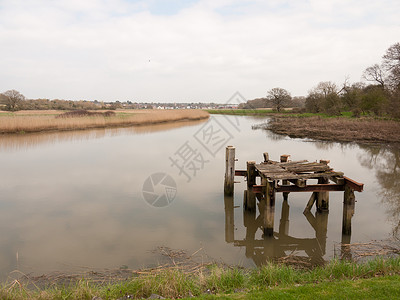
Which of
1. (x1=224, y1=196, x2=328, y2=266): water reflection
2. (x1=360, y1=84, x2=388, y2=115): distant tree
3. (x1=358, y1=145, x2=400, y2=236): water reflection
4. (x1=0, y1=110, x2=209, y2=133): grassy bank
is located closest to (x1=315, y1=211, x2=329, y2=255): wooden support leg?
(x1=224, y1=196, x2=328, y2=266): water reflection

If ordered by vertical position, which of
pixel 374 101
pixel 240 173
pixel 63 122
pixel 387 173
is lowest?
pixel 387 173

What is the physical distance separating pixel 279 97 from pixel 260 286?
7037cm

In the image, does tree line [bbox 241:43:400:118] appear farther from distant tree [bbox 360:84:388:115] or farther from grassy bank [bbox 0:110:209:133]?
grassy bank [bbox 0:110:209:133]

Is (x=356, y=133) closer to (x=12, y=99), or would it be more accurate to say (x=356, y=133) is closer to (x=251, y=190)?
(x=251, y=190)

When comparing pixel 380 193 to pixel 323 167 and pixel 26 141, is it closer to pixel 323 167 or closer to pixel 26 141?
pixel 323 167

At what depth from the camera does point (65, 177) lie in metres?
11.8

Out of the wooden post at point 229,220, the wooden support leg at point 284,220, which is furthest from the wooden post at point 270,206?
the wooden post at point 229,220

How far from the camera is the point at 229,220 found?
24.7ft

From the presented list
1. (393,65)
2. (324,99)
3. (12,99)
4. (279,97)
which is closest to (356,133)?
(393,65)

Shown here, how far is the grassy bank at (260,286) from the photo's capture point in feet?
11.8

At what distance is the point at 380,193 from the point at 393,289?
287 inches

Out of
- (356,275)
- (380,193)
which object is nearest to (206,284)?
(356,275)

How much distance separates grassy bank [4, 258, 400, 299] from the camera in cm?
360

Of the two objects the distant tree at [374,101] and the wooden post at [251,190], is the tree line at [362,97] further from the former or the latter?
the wooden post at [251,190]
